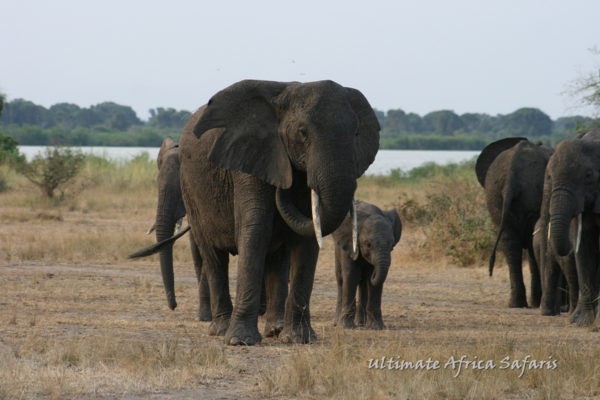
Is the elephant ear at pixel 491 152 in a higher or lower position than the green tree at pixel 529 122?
lower

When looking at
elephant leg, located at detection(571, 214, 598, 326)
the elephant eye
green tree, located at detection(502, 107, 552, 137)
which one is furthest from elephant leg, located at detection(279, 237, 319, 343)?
green tree, located at detection(502, 107, 552, 137)

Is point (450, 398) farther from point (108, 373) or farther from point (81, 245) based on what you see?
point (81, 245)

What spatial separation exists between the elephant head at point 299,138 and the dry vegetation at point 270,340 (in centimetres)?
108

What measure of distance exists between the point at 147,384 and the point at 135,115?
121 meters

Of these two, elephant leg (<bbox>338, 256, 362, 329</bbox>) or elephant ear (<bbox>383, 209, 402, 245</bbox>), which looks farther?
elephant ear (<bbox>383, 209, 402, 245</bbox>)

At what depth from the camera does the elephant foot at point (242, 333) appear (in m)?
9.41

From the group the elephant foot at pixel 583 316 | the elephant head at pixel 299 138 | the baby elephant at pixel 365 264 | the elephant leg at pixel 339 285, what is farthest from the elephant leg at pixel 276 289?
the elephant foot at pixel 583 316

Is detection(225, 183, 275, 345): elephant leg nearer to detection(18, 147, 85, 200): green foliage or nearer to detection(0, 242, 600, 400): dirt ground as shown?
detection(0, 242, 600, 400): dirt ground

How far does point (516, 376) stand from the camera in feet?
26.0

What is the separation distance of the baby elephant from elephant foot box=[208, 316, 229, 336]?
1.57 meters

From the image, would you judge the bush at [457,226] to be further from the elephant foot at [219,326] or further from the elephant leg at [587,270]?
the elephant foot at [219,326]

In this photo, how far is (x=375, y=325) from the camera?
11453 mm

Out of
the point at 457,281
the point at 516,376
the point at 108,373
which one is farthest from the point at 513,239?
the point at 108,373

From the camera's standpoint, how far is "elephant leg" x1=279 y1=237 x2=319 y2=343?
9.51 m
